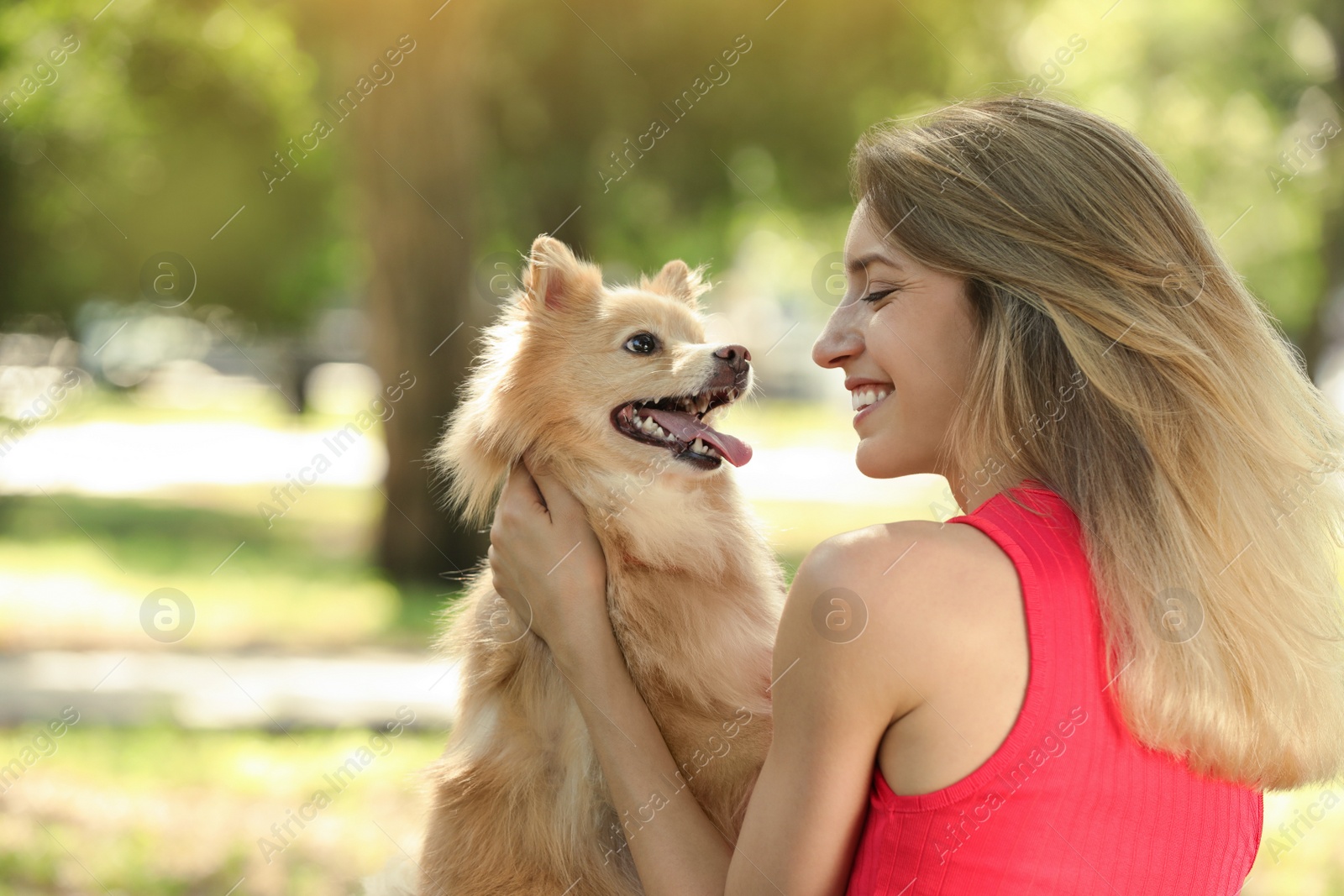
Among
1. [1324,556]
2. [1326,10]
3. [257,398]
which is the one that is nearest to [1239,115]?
[1326,10]

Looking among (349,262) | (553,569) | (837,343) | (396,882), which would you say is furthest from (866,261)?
(349,262)

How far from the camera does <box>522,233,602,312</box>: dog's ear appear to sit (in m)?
3.59

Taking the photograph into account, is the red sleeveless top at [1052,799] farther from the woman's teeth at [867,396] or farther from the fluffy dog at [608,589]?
the fluffy dog at [608,589]

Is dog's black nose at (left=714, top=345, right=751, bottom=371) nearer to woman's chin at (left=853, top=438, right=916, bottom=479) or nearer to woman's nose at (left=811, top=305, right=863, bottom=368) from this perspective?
woman's nose at (left=811, top=305, right=863, bottom=368)

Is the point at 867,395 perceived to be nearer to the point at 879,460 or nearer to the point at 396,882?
the point at 879,460

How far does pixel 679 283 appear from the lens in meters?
4.04

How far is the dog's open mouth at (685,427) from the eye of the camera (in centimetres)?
332

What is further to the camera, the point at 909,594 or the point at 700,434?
the point at 700,434

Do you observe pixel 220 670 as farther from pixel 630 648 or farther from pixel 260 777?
pixel 630 648

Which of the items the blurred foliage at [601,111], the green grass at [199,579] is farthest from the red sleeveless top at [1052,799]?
the blurred foliage at [601,111]

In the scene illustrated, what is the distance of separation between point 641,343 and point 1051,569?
2091 millimetres

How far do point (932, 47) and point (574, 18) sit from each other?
17.9 feet

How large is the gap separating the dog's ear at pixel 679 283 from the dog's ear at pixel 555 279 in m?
0.29

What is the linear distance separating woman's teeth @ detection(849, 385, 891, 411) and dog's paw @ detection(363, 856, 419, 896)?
1732mm
